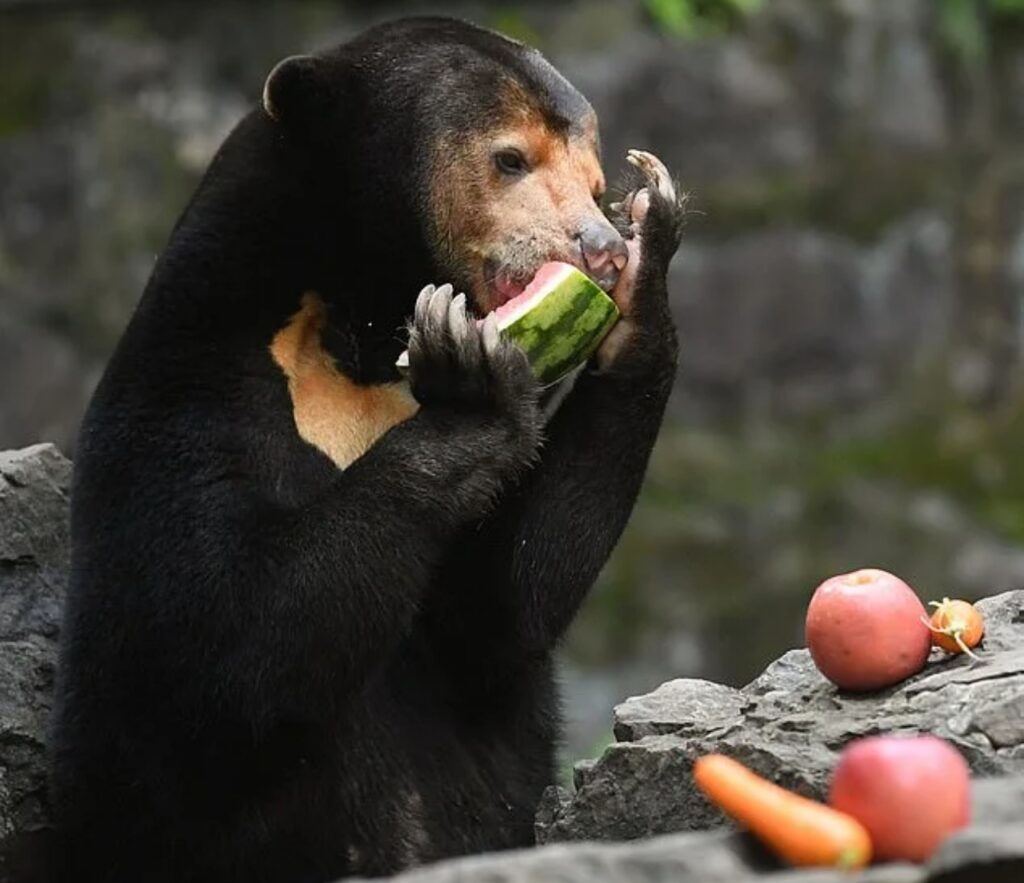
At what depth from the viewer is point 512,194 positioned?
17.1ft

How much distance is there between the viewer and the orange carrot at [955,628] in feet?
15.5

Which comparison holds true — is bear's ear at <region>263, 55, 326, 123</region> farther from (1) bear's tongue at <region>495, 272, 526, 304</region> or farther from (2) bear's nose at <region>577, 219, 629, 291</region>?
(2) bear's nose at <region>577, 219, 629, 291</region>

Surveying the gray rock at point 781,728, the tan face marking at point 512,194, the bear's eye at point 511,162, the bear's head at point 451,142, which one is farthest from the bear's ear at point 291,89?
the gray rock at point 781,728

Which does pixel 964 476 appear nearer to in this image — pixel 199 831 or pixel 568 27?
pixel 568 27

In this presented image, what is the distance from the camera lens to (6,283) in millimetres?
9445

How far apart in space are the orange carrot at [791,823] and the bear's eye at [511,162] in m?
2.14

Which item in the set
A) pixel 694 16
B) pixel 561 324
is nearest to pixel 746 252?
pixel 694 16

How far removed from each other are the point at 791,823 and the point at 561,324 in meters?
1.86

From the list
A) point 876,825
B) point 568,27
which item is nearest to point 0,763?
point 876,825

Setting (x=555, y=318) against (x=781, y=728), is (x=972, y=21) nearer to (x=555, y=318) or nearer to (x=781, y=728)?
(x=555, y=318)

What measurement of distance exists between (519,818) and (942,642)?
1090 mm

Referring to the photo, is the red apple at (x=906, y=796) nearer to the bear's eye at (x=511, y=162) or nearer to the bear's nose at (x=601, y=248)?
the bear's nose at (x=601, y=248)

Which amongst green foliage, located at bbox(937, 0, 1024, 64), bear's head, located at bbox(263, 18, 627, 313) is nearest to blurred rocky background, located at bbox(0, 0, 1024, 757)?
green foliage, located at bbox(937, 0, 1024, 64)

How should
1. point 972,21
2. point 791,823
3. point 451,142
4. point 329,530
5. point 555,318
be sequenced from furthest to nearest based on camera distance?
point 972,21, point 451,142, point 555,318, point 329,530, point 791,823
